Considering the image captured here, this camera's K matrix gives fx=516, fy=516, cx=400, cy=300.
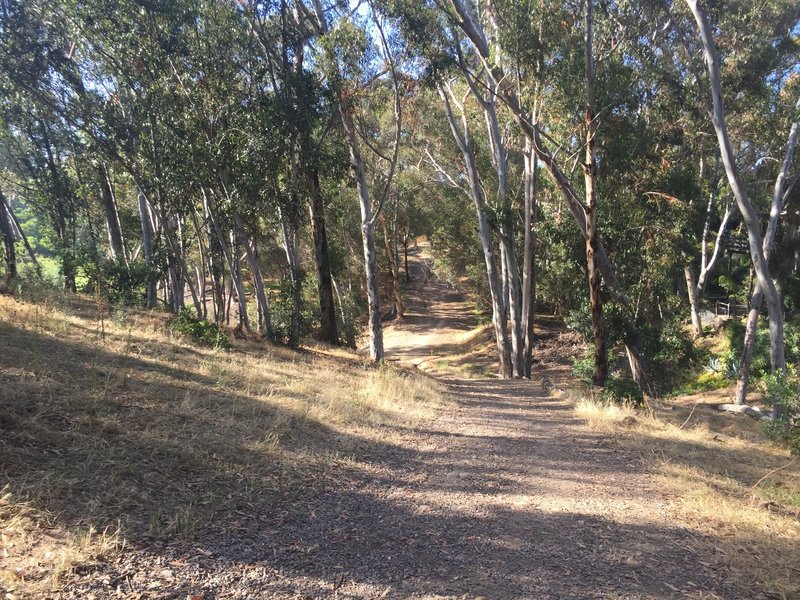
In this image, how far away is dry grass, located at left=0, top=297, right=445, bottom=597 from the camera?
320cm

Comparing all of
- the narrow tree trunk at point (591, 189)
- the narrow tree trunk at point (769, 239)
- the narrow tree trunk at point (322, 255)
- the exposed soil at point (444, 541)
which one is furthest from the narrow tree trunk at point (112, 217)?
the narrow tree trunk at point (769, 239)

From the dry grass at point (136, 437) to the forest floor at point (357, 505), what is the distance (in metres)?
0.02

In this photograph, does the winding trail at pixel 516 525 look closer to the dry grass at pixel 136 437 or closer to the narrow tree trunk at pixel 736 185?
the dry grass at pixel 136 437

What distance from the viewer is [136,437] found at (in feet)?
15.1

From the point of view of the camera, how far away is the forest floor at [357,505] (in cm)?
317

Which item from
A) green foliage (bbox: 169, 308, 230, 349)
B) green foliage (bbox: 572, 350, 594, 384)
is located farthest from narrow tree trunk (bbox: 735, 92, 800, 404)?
green foliage (bbox: 169, 308, 230, 349)

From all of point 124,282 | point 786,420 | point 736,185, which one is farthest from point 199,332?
point 736,185

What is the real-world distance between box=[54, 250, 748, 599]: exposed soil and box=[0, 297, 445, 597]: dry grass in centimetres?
24

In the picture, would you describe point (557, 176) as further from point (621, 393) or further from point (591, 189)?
point (621, 393)

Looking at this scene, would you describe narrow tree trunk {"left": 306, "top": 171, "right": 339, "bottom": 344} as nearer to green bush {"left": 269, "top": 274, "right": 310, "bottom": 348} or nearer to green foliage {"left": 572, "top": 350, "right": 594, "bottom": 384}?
green bush {"left": 269, "top": 274, "right": 310, "bottom": 348}

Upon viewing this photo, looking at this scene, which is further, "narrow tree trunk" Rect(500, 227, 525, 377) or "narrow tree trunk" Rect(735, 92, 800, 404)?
"narrow tree trunk" Rect(500, 227, 525, 377)

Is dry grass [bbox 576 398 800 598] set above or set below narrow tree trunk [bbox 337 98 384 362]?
below

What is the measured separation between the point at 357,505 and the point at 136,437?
2058 mm

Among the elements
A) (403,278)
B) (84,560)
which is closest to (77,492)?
(84,560)
